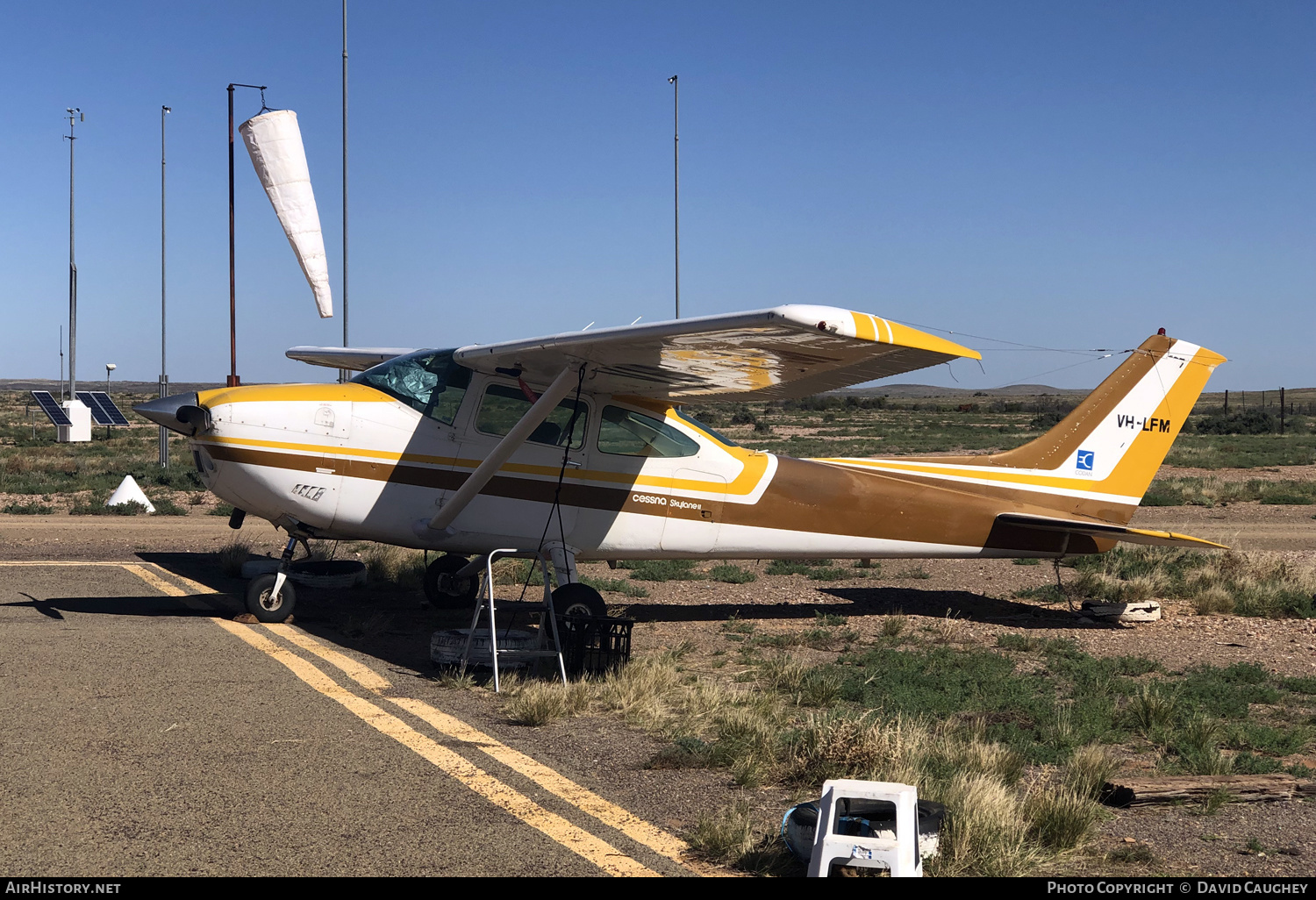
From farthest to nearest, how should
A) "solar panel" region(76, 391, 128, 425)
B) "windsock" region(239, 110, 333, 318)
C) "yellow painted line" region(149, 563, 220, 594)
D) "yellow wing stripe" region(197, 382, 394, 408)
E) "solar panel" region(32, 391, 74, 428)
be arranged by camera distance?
1. "solar panel" region(76, 391, 128, 425)
2. "solar panel" region(32, 391, 74, 428)
3. "windsock" region(239, 110, 333, 318)
4. "yellow painted line" region(149, 563, 220, 594)
5. "yellow wing stripe" region(197, 382, 394, 408)

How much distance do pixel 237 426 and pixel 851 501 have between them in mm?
5764

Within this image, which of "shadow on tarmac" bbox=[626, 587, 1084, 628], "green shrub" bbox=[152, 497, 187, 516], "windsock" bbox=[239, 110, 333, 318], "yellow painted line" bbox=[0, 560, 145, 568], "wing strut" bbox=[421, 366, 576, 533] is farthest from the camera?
"green shrub" bbox=[152, 497, 187, 516]

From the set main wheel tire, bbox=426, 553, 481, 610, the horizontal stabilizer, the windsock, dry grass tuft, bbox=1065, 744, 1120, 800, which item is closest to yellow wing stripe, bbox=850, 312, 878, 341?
dry grass tuft, bbox=1065, 744, 1120, 800

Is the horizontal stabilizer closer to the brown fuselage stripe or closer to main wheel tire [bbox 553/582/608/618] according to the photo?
the brown fuselage stripe

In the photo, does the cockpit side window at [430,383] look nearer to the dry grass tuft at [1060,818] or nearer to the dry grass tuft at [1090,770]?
the dry grass tuft at [1090,770]

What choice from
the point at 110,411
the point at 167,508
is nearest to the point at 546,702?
the point at 167,508

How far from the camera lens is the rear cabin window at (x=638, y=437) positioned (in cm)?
984

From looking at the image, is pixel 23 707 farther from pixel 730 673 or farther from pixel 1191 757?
pixel 1191 757

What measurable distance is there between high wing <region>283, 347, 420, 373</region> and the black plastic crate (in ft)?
16.1

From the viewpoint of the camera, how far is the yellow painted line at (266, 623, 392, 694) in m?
7.39

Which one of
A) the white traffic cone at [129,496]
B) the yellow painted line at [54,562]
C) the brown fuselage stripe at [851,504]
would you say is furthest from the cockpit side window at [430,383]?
the white traffic cone at [129,496]

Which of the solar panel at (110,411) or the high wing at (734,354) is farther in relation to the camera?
the solar panel at (110,411)

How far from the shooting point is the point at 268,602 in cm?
957

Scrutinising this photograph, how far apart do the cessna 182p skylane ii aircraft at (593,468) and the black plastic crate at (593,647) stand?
3.19 ft
